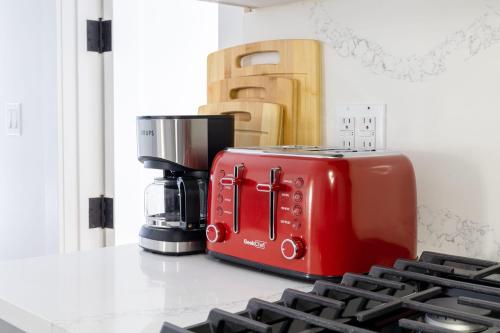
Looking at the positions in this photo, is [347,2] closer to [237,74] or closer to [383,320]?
[237,74]

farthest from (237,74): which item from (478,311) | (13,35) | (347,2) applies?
(13,35)

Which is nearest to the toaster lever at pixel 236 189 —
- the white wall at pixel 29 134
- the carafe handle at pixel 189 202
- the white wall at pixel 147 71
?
the carafe handle at pixel 189 202

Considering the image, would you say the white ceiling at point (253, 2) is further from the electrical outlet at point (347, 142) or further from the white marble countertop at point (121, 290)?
the white marble countertop at point (121, 290)

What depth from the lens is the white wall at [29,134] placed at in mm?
2137

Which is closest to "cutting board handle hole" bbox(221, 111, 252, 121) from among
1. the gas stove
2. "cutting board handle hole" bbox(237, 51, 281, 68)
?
"cutting board handle hole" bbox(237, 51, 281, 68)

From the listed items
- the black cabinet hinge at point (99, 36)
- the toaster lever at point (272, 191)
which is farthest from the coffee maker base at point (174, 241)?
the black cabinet hinge at point (99, 36)

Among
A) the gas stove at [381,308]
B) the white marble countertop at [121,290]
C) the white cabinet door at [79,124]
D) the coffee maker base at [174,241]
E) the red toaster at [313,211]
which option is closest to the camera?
the gas stove at [381,308]

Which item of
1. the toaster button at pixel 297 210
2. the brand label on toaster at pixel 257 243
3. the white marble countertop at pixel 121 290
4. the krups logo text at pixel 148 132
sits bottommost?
the white marble countertop at pixel 121 290

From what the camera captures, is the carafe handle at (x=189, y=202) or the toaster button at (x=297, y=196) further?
the carafe handle at (x=189, y=202)

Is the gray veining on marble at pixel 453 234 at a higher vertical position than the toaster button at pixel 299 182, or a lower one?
lower

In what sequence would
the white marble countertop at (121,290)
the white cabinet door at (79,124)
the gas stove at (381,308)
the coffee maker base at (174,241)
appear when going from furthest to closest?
the white cabinet door at (79,124) < the coffee maker base at (174,241) < the white marble countertop at (121,290) < the gas stove at (381,308)

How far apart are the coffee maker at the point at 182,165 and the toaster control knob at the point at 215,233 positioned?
0.08m

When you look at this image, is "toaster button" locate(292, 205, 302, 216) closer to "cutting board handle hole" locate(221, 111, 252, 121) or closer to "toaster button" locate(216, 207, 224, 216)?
"toaster button" locate(216, 207, 224, 216)

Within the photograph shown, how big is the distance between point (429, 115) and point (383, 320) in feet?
1.80
